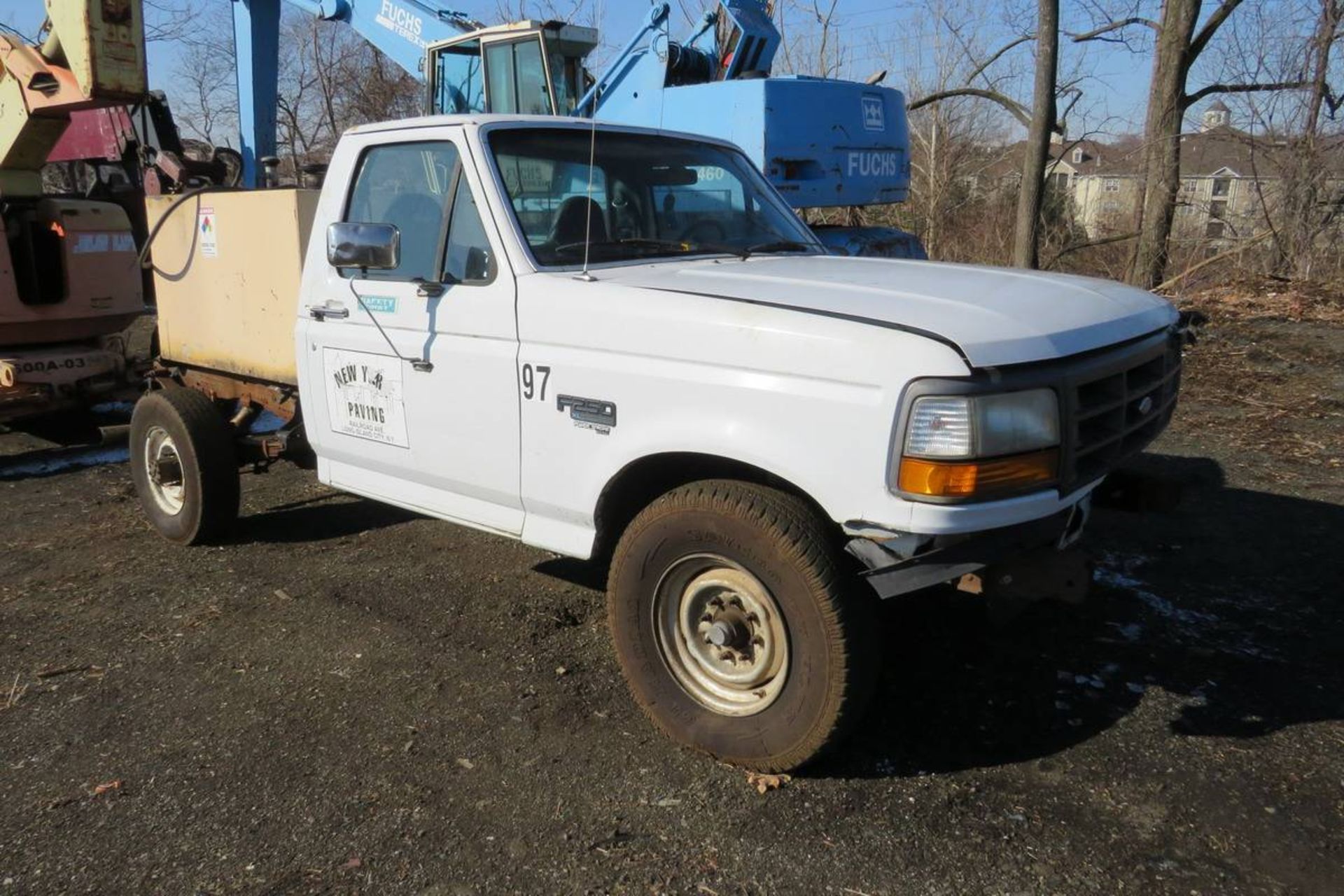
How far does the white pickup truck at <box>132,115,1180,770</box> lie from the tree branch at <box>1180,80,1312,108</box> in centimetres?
1367

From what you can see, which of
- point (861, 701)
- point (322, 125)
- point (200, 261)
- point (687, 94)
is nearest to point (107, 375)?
point (200, 261)

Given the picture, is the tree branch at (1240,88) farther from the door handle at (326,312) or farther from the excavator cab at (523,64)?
the door handle at (326,312)

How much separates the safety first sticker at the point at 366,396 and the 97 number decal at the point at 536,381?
0.76m

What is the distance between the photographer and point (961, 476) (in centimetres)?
268

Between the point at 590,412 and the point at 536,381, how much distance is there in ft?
0.93

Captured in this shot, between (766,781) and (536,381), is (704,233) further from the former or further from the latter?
(766,781)

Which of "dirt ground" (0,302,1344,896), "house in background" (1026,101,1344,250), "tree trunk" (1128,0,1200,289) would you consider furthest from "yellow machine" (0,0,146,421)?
"house in background" (1026,101,1344,250)

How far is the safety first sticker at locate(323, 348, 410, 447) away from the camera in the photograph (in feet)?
13.5

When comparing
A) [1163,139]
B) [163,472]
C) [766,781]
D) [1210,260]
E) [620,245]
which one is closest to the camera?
[766,781]

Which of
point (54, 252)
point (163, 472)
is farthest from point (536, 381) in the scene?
point (54, 252)

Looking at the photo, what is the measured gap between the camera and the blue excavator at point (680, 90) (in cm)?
852

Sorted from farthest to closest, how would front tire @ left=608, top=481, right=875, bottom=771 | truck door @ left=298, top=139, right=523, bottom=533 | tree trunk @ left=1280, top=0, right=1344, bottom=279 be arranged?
1. tree trunk @ left=1280, top=0, right=1344, bottom=279
2. truck door @ left=298, top=139, right=523, bottom=533
3. front tire @ left=608, top=481, right=875, bottom=771

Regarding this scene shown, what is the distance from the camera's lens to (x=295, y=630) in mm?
4445

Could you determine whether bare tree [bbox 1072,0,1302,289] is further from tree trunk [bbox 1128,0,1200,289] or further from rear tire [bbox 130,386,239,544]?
rear tire [bbox 130,386,239,544]
